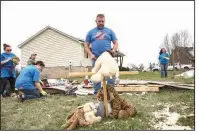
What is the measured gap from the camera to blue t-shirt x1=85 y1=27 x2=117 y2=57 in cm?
675

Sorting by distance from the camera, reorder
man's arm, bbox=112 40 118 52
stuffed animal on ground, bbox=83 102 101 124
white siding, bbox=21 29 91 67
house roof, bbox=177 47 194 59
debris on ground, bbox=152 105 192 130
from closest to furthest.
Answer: debris on ground, bbox=152 105 192 130
stuffed animal on ground, bbox=83 102 101 124
man's arm, bbox=112 40 118 52
house roof, bbox=177 47 194 59
white siding, bbox=21 29 91 67

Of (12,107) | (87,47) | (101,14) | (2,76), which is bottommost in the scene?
(12,107)

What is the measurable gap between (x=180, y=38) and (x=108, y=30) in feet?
61.6

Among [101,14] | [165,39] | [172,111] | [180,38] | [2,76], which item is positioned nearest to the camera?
[172,111]

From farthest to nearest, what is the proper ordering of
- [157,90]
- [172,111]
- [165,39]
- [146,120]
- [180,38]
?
[165,39]
[180,38]
[157,90]
[172,111]
[146,120]

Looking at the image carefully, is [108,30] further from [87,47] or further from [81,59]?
[81,59]

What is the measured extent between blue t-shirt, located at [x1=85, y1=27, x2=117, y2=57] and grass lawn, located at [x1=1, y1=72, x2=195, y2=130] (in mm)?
1147

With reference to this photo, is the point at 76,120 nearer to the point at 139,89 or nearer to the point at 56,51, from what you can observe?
the point at 139,89

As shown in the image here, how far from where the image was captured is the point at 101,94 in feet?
17.2

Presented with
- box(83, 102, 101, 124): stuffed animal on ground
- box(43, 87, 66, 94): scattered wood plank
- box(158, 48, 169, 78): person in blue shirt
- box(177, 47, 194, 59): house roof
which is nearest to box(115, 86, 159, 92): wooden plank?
box(43, 87, 66, 94): scattered wood plank

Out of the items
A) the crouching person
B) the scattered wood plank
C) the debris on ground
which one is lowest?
A: the debris on ground

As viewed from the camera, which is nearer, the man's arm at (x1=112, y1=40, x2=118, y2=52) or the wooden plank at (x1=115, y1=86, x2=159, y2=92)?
the man's arm at (x1=112, y1=40, x2=118, y2=52)

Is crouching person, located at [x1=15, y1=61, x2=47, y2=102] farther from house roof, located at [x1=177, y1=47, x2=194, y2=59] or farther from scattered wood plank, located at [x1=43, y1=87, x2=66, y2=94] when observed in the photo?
house roof, located at [x1=177, y1=47, x2=194, y2=59]

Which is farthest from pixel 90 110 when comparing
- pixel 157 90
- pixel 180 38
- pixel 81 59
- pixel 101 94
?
pixel 81 59
